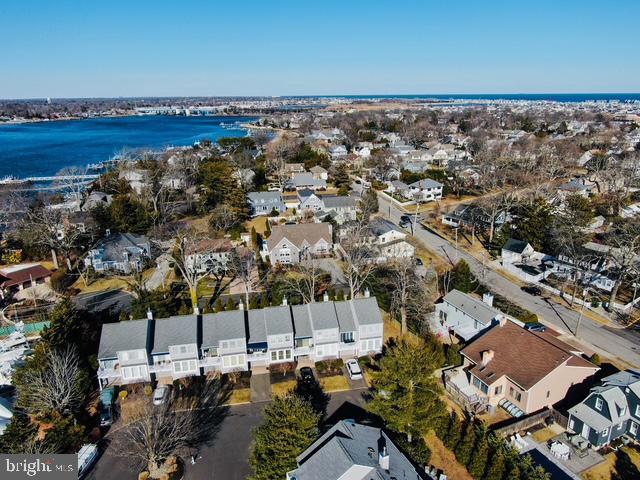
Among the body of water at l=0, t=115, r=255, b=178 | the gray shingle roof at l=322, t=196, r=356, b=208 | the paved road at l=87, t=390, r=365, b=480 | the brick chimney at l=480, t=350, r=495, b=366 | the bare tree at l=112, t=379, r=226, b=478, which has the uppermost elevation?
the body of water at l=0, t=115, r=255, b=178

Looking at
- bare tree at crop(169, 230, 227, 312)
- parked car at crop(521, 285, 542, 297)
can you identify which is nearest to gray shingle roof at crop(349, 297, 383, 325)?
bare tree at crop(169, 230, 227, 312)

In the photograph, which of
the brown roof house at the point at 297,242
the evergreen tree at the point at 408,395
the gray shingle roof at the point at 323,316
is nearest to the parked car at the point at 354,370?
the gray shingle roof at the point at 323,316

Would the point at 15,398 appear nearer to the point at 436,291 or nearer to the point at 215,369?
the point at 215,369

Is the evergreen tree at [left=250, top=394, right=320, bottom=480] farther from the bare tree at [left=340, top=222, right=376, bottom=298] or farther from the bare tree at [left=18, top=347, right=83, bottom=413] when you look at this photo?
the bare tree at [left=340, top=222, right=376, bottom=298]

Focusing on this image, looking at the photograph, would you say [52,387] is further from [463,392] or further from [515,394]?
[515,394]

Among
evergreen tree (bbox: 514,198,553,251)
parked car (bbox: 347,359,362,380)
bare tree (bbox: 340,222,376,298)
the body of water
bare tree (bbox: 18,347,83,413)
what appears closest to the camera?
bare tree (bbox: 18,347,83,413)

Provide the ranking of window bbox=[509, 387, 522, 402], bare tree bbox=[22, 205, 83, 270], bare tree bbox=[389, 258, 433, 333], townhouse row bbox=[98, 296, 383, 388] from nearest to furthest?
window bbox=[509, 387, 522, 402] → townhouse row bbox=[98, 296, 383, 388] → bare tree bbox=[389, 258, 433, 333] → bare tree bbox=[22, 205, 83, 270]

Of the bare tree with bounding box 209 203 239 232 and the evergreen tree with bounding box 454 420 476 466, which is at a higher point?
the bare tree with bounding box 209 203 239 232
